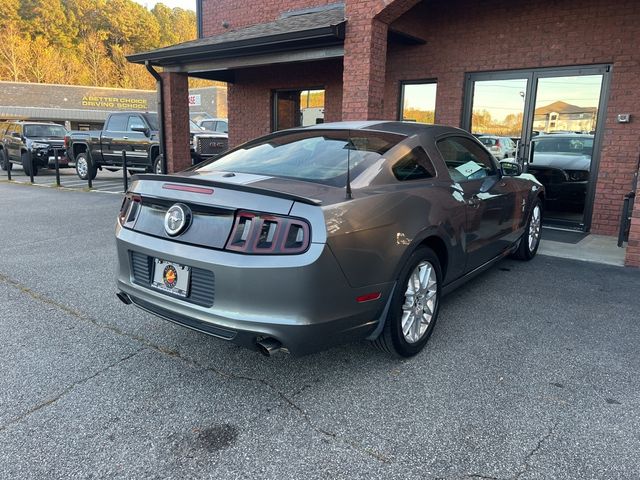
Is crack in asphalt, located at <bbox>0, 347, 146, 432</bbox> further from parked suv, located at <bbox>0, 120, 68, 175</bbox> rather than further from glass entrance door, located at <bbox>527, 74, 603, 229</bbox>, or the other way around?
parked suv, located at <bbox>0, 120, 68, 175</bbox>

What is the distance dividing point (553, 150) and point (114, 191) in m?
10.1

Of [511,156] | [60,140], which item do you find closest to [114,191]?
[60,140]

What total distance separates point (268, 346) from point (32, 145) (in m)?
17.6

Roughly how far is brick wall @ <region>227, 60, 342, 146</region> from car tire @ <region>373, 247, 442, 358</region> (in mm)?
7776

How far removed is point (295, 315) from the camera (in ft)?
8.20

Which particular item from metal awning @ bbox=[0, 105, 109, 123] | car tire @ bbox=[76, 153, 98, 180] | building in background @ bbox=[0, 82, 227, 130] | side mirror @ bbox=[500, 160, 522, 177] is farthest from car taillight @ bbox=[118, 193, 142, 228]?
metal awning @ bbox=[0, 105, 109, 123]

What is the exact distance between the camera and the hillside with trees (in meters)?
48.7

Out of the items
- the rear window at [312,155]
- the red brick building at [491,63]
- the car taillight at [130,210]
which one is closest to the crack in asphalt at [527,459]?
the rear window at [312,155]

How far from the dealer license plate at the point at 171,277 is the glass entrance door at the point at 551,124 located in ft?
23.7

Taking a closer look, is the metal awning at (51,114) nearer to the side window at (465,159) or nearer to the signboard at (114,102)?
the signboard at (114,102)

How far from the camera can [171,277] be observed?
283cm

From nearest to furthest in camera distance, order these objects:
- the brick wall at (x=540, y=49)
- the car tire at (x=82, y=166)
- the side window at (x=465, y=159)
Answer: the side window at (x=465, y=159)
the brick wall at (x=540, y=49)
the car tire at (x=82, y=166)

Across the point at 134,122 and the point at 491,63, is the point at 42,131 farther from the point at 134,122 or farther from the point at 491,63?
the point at 491,63

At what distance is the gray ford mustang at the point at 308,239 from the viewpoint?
2506 mm
